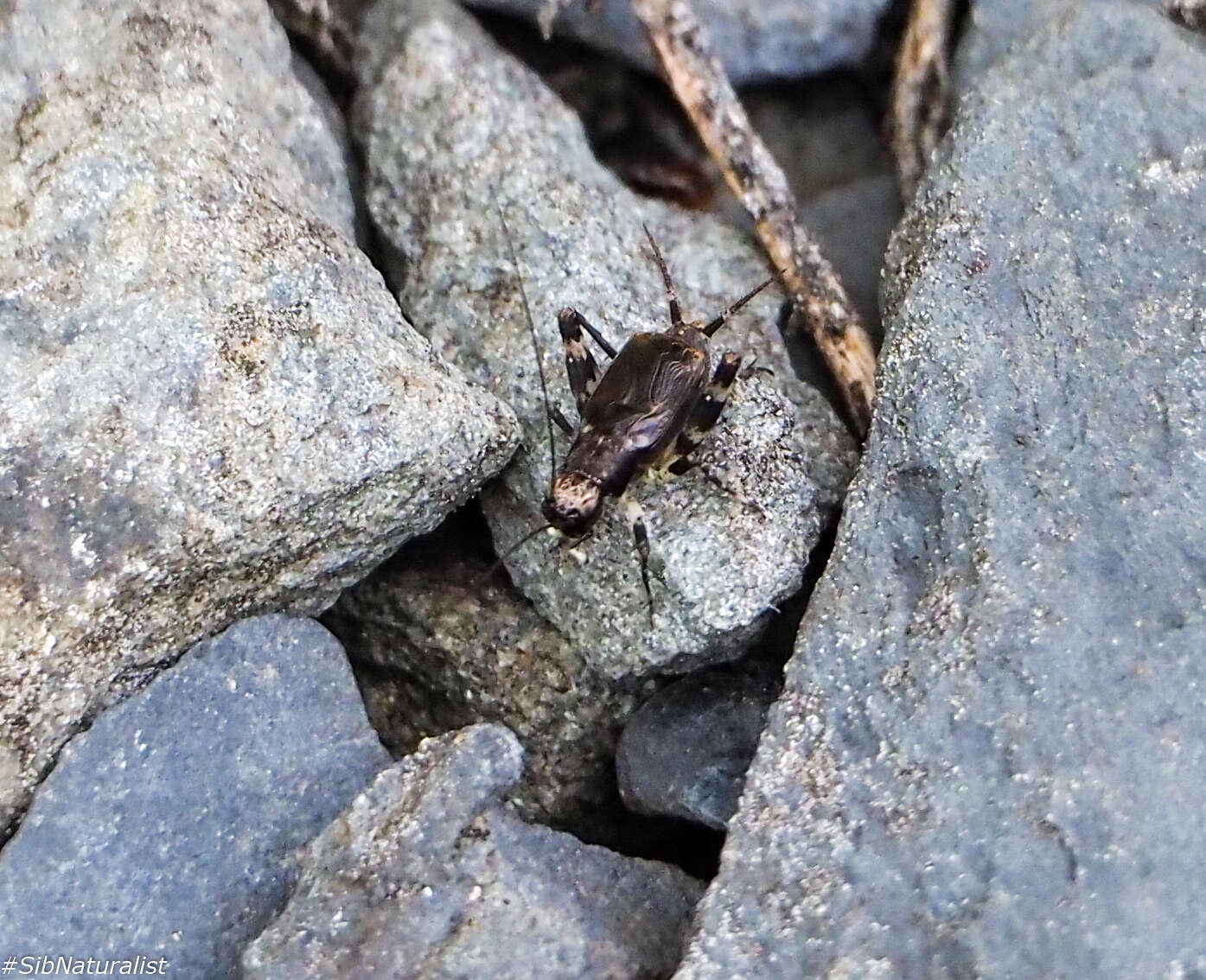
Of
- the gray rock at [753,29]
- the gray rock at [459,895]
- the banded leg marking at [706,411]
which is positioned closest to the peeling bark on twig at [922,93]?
the gray rock at [753,29]

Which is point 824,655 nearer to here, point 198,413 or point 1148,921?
point 1148,921

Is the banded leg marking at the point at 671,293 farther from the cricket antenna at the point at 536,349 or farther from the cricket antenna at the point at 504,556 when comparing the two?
the cricket antenna at the point at 504,556

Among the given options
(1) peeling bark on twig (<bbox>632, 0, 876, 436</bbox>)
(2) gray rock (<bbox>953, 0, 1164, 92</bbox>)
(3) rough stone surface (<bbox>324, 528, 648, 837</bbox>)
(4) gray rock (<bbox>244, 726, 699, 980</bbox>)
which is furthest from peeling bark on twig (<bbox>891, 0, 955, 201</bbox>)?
(4) gray rock (<bbox>244, 726, 699, 980</bbox>)

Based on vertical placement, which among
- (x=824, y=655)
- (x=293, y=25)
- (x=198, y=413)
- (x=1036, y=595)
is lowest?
(x=824, y=655)

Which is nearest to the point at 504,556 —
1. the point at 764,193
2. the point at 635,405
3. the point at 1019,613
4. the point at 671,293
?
the point at 635,405

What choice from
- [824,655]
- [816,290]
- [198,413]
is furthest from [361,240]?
[824,655]

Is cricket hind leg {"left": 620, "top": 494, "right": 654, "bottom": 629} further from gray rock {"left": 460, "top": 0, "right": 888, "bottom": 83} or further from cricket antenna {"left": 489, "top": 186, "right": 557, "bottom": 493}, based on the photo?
gray rock {"left": 460, "top": 0, "right": 888, "bottom": 83}
